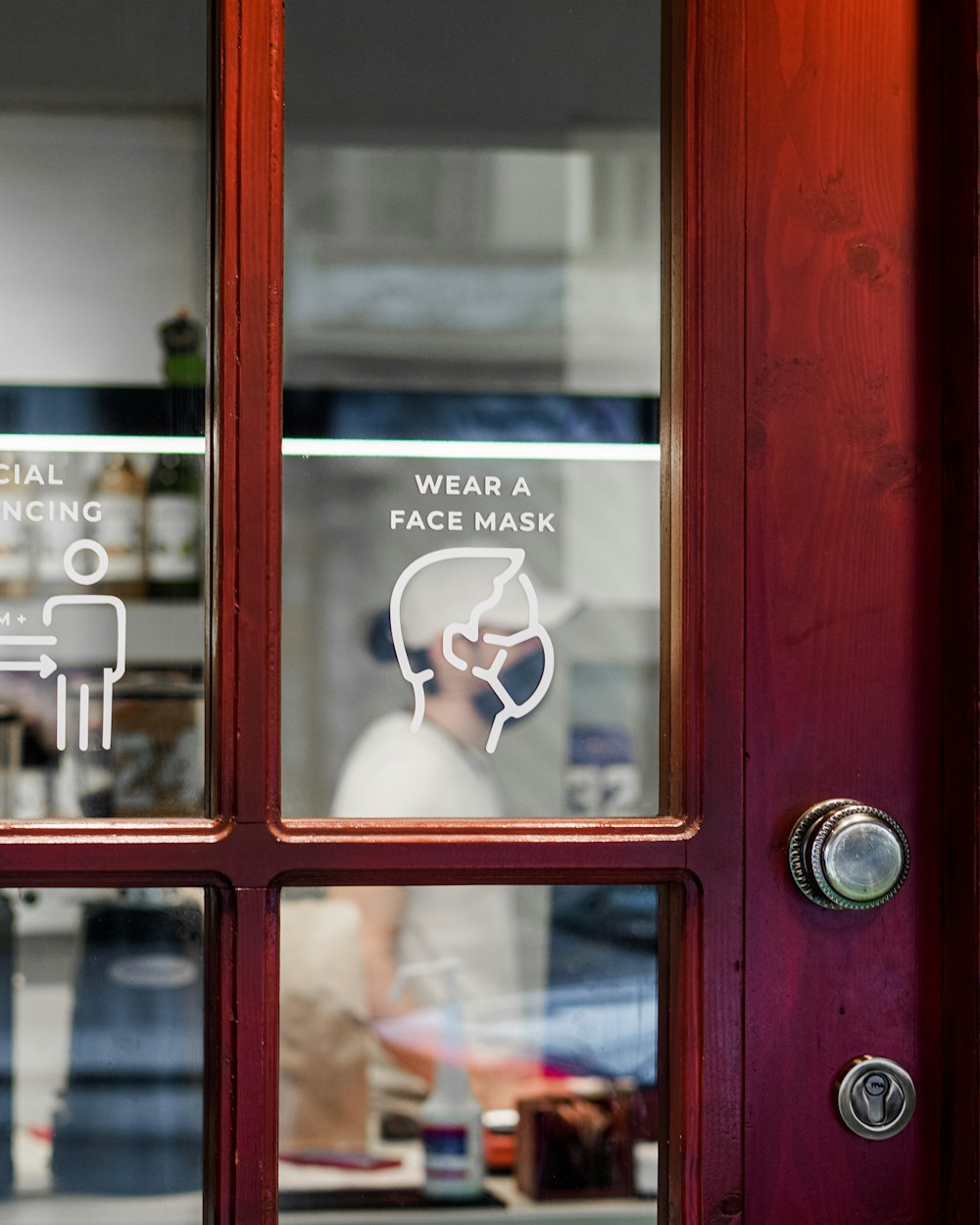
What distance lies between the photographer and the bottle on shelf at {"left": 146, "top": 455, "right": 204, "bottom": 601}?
104cm

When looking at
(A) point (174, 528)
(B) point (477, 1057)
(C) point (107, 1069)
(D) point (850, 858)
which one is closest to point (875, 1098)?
(D) point (850, 858)

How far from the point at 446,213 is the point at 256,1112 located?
29.2 inches

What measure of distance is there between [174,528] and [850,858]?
0.61m

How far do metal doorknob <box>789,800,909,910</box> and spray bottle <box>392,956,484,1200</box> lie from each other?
30 cm

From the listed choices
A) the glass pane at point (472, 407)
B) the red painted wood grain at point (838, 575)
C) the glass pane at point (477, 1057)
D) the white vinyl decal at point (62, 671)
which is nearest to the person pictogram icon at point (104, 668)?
the white vinyl decal at point (62, 671)

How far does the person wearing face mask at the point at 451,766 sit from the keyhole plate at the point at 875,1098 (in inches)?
10.6

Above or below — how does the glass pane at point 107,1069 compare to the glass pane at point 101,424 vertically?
below

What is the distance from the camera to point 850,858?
105cm

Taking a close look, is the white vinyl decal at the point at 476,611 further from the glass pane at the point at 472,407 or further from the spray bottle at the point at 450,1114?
the spray bottle at the point at 450,1114

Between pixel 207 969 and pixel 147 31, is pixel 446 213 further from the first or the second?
pixel 207 969

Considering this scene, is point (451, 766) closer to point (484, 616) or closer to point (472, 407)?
point (484, 616)

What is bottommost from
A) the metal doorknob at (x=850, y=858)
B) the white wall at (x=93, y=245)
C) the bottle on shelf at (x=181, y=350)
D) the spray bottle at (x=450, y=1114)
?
the spray bottle at (x=450, y=1114)

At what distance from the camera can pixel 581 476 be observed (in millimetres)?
1087

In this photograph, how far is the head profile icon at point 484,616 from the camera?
107 cm
